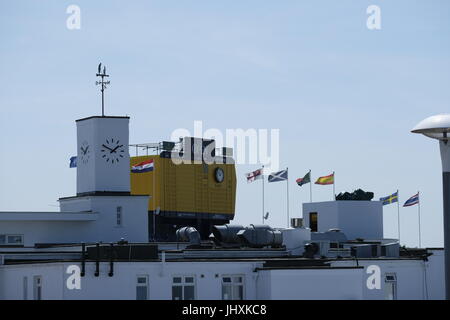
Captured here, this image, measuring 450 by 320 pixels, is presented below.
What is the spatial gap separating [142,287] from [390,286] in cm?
1550

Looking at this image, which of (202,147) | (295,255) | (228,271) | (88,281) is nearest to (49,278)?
(88,281)

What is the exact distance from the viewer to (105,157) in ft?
248

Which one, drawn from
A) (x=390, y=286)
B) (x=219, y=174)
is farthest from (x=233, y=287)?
(x=219, y=174)

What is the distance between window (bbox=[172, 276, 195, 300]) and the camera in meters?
48.8

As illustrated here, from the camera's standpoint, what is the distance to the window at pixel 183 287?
160ft

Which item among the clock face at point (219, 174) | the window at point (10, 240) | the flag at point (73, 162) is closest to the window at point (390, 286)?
the window at point (10, 240)

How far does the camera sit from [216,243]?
66.2m

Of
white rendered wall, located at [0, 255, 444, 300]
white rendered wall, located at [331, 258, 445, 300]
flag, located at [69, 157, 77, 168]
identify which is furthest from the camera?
flag, located at [69, 157, 77, 168]

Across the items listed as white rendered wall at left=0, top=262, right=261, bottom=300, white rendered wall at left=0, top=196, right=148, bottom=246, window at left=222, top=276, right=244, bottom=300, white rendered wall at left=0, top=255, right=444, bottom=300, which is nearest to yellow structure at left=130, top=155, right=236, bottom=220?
white rendered wall at left=0, top=196, right=148, bottom=246

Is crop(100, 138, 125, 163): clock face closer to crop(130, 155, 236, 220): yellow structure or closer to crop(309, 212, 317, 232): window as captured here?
crop(309, 212, 317, 232): window

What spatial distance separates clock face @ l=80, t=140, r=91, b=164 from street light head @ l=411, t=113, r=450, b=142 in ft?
158

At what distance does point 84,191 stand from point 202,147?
3265 cm
